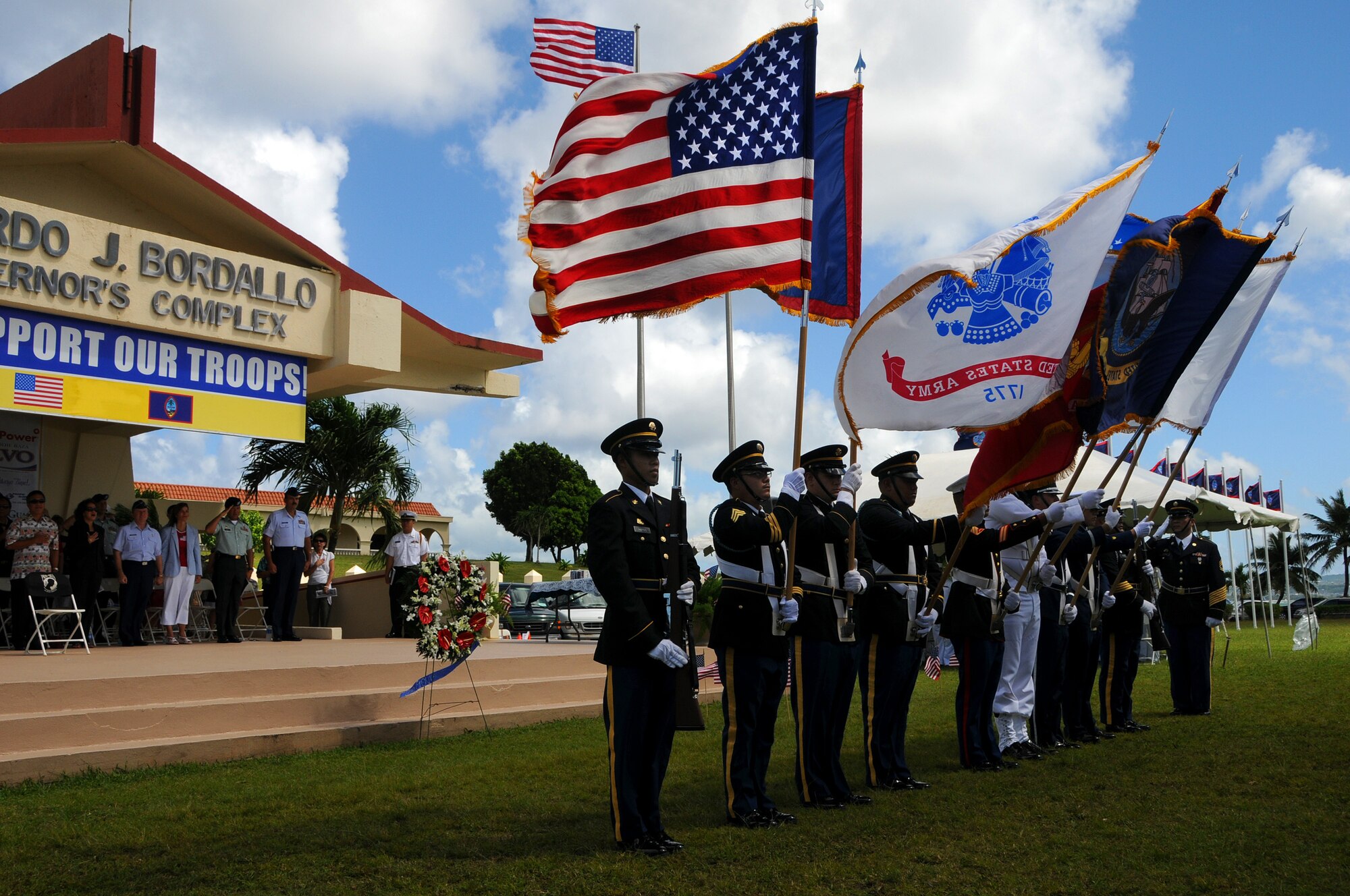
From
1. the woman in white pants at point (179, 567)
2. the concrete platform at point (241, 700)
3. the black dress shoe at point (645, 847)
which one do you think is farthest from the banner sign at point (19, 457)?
the black dress shoe at point (645, 847)

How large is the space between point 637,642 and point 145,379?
30.1 ft

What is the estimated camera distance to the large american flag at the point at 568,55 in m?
14.0

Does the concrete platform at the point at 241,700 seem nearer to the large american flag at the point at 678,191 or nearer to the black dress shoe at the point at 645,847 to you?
the black dress shoe at the point at 645,847

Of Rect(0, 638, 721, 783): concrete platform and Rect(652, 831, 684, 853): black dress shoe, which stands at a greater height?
Rect(0, 638, 721, 783): concrete platform

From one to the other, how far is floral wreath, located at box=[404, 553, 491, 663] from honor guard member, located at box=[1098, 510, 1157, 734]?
5.38m

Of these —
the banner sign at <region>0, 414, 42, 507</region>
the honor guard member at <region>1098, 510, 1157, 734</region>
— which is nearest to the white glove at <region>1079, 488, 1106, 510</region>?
the honor guard member at <region>1098, 510, 1157, 734</region>

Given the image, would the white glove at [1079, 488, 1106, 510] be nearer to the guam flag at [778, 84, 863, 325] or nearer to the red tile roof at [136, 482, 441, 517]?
the guam flag at [778, 84, 863, 325]

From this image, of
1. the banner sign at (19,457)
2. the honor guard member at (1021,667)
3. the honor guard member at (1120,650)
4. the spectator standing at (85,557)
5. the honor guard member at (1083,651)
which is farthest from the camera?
the banner sign at (19,457)

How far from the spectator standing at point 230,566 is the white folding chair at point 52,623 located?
4.76 feet

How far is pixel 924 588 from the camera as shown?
7895 mm

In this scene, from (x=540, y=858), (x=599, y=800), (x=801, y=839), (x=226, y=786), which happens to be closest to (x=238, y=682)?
(x=226, y=786)

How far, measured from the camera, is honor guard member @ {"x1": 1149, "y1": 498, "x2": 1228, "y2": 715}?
11086 millimetres

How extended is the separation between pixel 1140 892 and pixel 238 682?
6937 millimetres

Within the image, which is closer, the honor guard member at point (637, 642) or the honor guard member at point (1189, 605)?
the honor guard member at point (637, 642)
